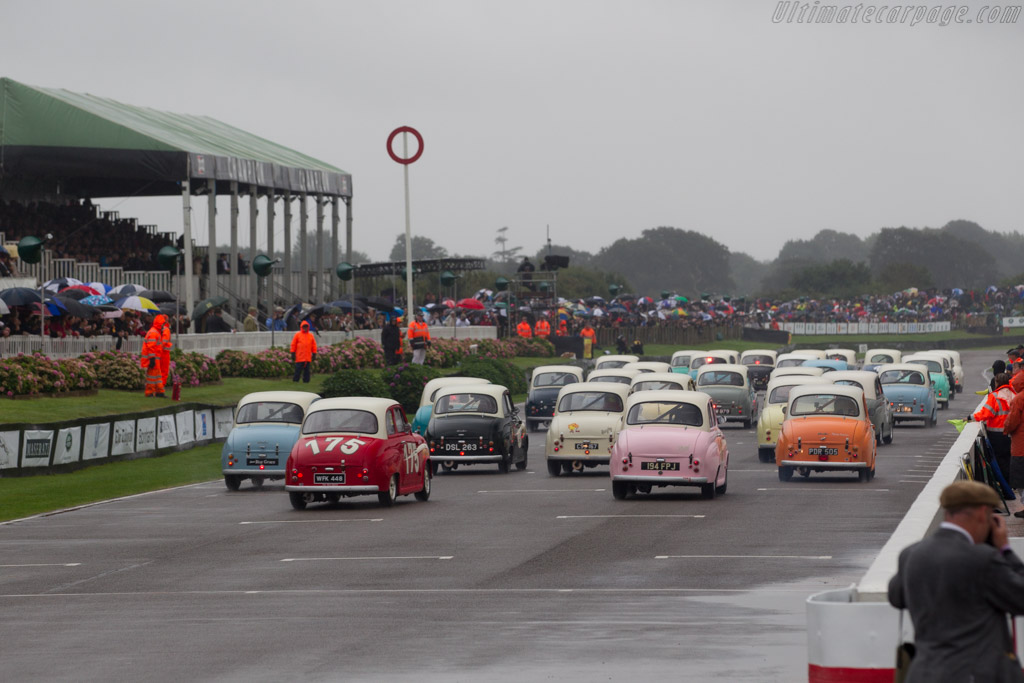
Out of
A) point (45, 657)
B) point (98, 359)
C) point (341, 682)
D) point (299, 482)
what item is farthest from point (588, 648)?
point (98, 359)

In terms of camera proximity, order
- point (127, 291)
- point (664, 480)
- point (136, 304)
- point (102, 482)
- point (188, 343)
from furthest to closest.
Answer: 1. point (127, 291)
2. point (188, 343)
3. point (136, 304)
4. point (102, 482)
5. point (664, 480)

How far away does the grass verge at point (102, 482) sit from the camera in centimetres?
2528

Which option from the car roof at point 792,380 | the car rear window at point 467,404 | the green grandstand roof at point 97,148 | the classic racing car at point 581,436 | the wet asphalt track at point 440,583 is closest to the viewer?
the wet asphalt track at point 440,583

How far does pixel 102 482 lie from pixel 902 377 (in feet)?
72.3

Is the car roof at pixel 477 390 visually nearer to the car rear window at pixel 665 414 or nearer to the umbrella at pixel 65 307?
the car rear window at pixel 665 414

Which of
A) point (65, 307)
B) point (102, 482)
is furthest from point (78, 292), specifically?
point (102, 482)

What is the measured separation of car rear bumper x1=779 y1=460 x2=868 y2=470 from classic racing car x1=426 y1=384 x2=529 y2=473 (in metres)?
5.66

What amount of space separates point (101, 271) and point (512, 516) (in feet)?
135

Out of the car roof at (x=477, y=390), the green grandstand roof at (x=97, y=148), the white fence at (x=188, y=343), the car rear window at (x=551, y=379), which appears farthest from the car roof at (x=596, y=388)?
the green grandstand roof at (x=97, y=148)

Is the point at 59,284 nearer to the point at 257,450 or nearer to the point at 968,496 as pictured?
the point at 257,450

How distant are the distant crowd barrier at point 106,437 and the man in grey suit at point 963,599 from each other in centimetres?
2362

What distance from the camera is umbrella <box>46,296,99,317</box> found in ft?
132

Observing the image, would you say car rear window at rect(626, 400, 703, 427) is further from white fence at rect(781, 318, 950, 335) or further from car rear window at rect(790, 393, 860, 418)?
white fence at rect(781, 318, 950, 335)

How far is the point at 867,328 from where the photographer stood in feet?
372
